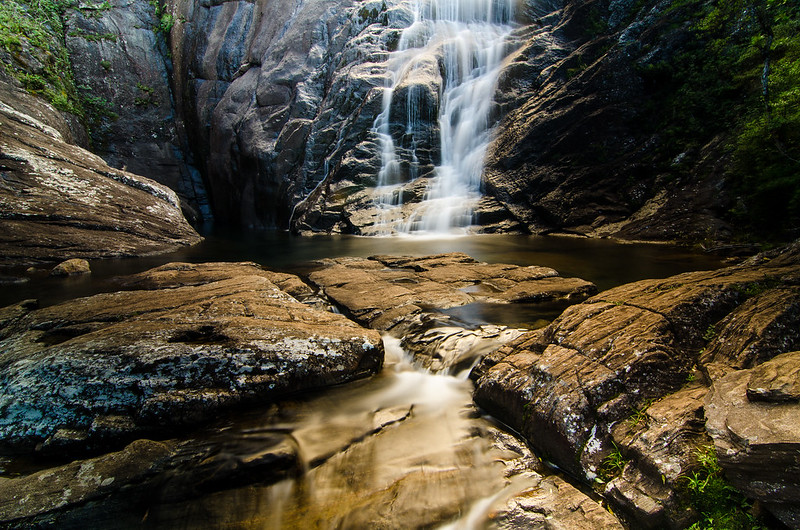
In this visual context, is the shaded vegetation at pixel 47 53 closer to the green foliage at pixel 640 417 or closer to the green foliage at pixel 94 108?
the green foliage at pixel 94 108

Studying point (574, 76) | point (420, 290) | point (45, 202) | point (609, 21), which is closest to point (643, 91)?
point (574, 76)

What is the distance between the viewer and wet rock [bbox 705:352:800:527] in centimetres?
181

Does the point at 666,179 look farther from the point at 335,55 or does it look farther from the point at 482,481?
the point at 335,55

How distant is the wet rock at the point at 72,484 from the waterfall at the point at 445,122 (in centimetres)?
1784

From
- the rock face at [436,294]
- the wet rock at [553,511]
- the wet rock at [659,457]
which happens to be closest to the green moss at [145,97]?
the rock face at [436,294]

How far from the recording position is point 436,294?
7.27 metres

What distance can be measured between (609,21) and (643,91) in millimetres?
6412

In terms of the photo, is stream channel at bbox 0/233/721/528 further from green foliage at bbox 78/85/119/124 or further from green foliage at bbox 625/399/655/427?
green foliage at bbox 78/85/119/124

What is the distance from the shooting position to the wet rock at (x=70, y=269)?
10.2 metres

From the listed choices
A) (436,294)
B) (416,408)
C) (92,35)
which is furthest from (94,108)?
(416,408)

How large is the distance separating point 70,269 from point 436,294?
10845 millimetres

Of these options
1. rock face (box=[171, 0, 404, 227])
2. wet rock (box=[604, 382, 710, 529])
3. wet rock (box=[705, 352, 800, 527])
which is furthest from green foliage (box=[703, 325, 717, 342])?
rock face (box=[171, 0, 404, 227])

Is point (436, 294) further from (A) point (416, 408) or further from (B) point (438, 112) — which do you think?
(B) point (438, 112)

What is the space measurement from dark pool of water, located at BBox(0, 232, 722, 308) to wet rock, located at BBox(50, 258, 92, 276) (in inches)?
10.3
